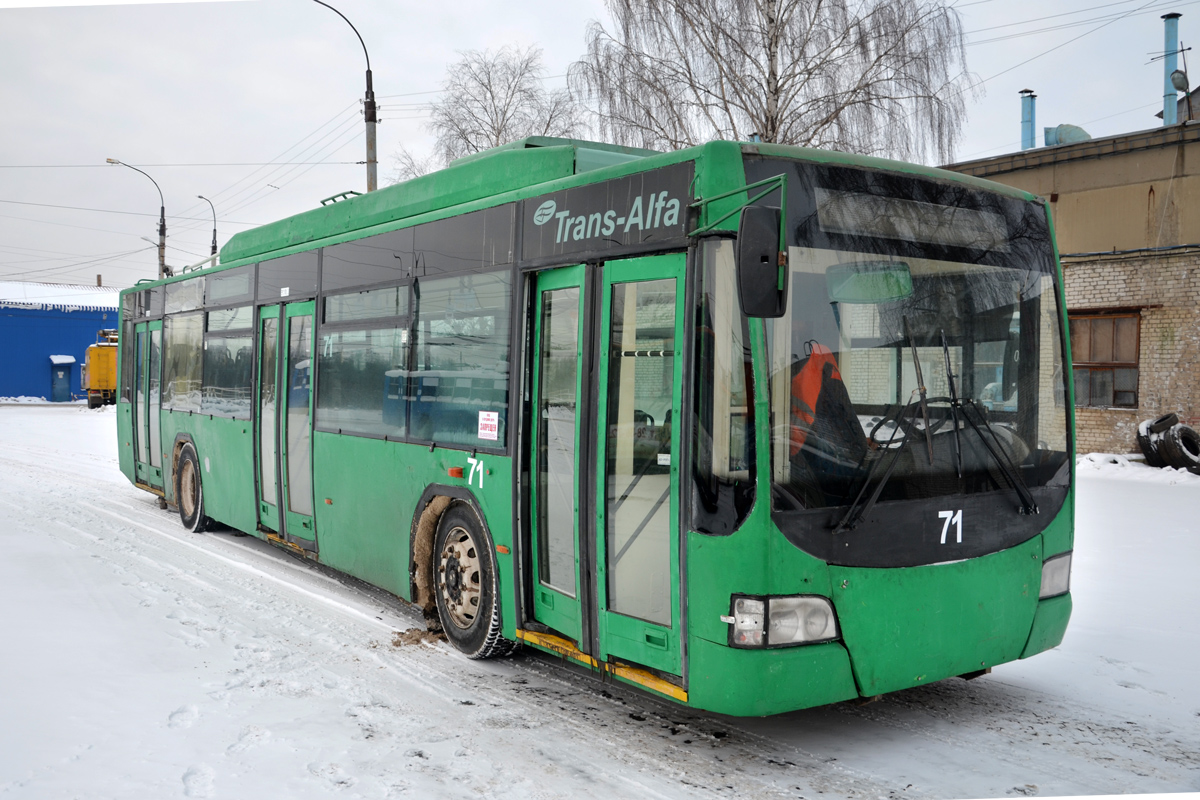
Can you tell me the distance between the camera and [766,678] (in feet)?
13.4

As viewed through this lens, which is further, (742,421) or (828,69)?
(828,69)

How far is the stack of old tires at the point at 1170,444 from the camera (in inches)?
567

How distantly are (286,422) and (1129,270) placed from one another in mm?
14174

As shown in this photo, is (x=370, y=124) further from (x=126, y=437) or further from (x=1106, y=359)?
(x=1106, y=359)

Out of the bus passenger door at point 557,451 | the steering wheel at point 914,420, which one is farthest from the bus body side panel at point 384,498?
the steering wheel at point 914,420

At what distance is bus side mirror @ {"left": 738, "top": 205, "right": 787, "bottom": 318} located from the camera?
153 inches

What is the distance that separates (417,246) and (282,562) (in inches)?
158

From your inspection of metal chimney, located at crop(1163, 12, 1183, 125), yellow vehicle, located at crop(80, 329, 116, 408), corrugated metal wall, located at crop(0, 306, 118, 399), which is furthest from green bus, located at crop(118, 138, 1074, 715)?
corrugated metal wall, located at crop(0, 306, 118, 399)

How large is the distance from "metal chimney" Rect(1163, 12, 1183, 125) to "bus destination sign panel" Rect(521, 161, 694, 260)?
676 inches

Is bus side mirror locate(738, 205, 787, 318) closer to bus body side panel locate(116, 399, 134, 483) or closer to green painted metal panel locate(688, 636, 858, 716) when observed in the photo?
green painted metal panel locate(688, 636, 858, 716)

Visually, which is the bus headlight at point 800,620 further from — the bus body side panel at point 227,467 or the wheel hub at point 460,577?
the bus body side panel at point 227,467

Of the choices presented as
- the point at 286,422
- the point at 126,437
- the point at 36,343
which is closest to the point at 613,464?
the point at 286,422

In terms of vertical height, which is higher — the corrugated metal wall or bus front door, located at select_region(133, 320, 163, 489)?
the corrugated metal wall

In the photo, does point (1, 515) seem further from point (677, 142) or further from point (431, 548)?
point (677, 142)
